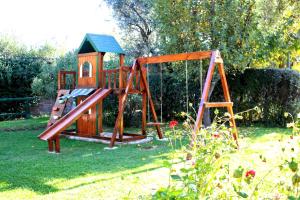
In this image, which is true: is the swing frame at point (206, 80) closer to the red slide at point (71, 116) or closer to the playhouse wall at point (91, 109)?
the red slide at point (71, 116)

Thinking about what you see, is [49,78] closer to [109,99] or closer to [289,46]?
[109,99]

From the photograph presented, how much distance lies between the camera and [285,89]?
37.1 ft

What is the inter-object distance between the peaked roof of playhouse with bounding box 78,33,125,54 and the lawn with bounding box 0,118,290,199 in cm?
262

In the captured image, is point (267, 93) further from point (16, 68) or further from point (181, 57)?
point (16, 68)

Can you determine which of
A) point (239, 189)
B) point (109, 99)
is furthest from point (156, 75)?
point (239, 189)

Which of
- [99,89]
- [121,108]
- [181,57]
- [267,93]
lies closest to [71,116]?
[121,108]

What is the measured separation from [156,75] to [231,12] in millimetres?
3974

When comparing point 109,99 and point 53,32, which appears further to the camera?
point 53,32

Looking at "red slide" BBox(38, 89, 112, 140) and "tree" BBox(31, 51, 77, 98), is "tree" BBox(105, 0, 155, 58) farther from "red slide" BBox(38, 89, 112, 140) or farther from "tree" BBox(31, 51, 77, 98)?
"red slide" BBox(38, 89, 112, 140)

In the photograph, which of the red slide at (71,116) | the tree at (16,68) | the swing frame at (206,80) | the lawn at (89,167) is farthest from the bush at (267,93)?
the tree at (16,68)

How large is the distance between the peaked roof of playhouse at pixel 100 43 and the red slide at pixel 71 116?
1.23 m

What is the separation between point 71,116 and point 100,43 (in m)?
2.49

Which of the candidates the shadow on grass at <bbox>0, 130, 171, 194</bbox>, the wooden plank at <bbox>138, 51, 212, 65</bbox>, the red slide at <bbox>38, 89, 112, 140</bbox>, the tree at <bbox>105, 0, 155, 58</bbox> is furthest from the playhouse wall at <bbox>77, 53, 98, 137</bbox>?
the tree at <bbox>105, 0, 155, 58</bbox>

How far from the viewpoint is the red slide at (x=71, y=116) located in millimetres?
7395
